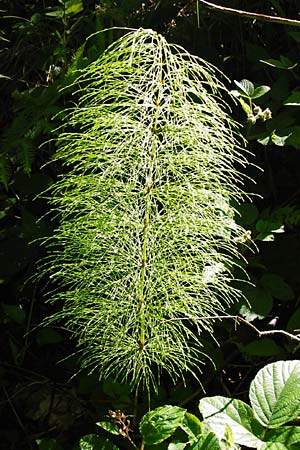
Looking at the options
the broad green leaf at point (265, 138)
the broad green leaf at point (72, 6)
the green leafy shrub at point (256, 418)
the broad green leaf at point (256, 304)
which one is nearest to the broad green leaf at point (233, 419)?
the green leafy shrub at point (256, 418)

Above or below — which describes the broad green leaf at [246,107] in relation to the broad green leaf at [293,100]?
below

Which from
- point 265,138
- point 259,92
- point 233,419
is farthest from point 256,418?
point 259,92

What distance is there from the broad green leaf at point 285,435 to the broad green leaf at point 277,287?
48cm

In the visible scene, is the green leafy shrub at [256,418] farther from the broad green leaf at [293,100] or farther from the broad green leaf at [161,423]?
the broad green leaf at [293,100]

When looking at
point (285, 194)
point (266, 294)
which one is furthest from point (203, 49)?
point (266, 294)

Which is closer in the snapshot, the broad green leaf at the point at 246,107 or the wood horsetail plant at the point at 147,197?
the wood horsetail plant at the point at 147,197

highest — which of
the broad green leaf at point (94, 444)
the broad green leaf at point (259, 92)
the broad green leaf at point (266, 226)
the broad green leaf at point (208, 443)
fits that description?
the broad green leaf at point (259, 92)

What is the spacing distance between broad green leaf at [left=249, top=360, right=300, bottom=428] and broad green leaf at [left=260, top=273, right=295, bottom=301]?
0.34 m

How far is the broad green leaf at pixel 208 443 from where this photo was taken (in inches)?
59.6

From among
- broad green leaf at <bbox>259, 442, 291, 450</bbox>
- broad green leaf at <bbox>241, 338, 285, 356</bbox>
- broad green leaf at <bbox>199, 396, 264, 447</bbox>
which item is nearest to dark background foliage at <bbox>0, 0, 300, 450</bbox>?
broad green leaf at <bbox>241, 338, 285, 356</bbox>

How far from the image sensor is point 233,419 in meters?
1.58

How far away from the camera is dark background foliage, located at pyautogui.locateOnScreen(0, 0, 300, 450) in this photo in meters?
2.02

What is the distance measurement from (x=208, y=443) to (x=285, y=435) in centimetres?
17

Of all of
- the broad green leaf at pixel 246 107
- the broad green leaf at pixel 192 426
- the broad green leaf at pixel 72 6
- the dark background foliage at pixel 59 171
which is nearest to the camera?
the broad green leaf at pixel 192 426
